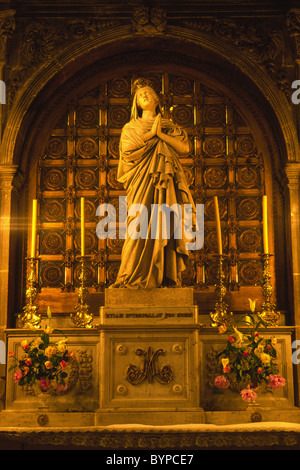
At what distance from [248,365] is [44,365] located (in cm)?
199

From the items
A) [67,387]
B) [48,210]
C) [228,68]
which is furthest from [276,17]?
[67,387]

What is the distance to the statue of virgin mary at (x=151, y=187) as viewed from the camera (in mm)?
7621

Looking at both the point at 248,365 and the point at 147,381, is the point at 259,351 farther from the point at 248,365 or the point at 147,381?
the point at 147,381

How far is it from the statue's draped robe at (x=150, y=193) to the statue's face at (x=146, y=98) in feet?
0.62

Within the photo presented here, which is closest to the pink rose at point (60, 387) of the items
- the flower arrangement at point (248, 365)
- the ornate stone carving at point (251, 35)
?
the flower arrangement at point (248, 365)

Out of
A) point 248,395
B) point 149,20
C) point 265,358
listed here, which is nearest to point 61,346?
point 248,395

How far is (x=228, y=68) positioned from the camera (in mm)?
9516

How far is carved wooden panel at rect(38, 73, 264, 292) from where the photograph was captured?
9.27 metres

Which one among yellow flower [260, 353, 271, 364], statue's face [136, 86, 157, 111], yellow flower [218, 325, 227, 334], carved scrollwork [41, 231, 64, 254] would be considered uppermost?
statue's face [136, 86, 157, 111]

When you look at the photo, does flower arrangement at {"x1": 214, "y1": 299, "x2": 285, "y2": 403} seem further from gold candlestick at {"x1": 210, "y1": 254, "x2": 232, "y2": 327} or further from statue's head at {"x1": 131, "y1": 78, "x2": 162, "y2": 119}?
statue's head at {"x1": 131, "y1": 78, "x2": 162, "y2": 119}

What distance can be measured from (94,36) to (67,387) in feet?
14.2

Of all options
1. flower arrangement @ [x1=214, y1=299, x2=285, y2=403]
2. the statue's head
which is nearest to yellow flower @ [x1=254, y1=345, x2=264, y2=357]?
flower arrangement @ [x1=214, y1=299, x2=285, y2=403]

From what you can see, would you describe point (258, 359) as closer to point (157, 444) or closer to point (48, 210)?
point (157, 444)

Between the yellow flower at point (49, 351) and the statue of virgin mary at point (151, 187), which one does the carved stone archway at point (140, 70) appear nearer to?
the statue of virgin mary at point (151, 187)
